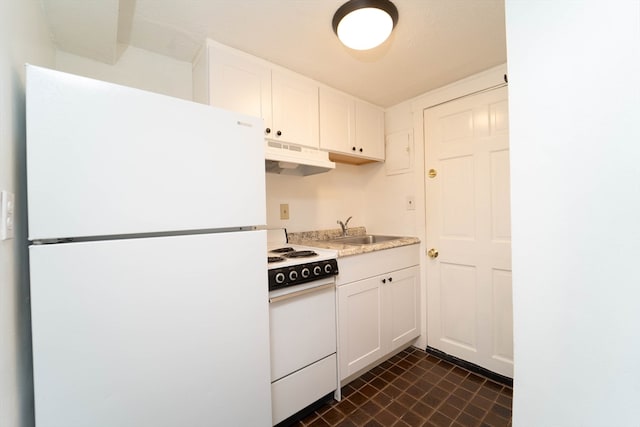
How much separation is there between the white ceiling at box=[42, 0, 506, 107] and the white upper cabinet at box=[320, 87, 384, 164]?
8.8 inches

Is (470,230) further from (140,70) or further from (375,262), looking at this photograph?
(140,70)

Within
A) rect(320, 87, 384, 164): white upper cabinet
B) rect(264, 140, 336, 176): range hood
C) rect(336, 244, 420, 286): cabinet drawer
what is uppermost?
rect(320, 87, 384, 164): white upper cabinet

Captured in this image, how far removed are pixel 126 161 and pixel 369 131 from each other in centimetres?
200

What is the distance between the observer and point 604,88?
0.53m

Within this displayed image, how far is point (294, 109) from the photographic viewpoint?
1810 mm

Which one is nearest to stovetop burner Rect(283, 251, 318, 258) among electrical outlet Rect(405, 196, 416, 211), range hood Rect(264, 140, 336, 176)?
range hood Rect(264, 140, 336, 176)

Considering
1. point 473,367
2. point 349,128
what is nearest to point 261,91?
point 349,128

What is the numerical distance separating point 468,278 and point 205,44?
2.52 metres

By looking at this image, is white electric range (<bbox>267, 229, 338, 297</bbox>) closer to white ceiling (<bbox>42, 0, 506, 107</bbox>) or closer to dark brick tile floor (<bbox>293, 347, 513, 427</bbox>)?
dark brick tile floor (<bbox>293, 347, 513, 427</bbox>)

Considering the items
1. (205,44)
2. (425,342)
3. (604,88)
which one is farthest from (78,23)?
(425,342)

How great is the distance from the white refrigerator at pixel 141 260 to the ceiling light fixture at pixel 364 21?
74cm

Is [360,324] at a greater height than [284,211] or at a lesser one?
lesser

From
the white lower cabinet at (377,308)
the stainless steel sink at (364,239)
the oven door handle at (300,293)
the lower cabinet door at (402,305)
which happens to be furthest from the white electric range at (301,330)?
the stainless steel sink at (364,239)

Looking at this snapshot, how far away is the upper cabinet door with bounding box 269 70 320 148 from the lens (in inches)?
67.5
